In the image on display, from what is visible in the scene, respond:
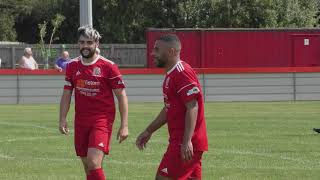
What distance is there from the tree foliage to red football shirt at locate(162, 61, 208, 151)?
4701cm

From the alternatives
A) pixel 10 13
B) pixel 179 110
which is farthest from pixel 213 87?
pixel 10 13

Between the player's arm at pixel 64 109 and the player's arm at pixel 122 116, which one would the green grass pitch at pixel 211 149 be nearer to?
the player's arm at pixel 64 109

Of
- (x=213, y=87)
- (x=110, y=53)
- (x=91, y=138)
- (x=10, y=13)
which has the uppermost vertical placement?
(x=10, y=13)

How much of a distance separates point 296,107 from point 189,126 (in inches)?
776

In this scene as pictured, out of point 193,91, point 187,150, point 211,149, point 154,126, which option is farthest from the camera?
point 211,149

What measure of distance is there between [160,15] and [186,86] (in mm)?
53981

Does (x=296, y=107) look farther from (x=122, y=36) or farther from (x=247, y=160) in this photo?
(x=122, y=36)

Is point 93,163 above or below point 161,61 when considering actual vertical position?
below

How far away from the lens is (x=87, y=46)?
9.35 meters

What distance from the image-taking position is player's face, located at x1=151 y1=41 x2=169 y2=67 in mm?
7664

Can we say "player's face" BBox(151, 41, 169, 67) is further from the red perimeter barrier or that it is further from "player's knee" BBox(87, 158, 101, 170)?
the red perimeter barrier

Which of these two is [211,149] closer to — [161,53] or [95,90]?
[95,90]

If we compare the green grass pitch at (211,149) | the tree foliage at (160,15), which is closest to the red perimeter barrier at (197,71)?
the green grass pitch at (211,149)

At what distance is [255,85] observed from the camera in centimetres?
3098
